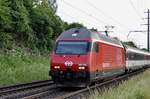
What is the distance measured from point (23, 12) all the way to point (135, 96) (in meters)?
19.5

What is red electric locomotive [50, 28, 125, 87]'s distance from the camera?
11750 millimetres

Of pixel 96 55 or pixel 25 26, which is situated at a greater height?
pixel 25 26

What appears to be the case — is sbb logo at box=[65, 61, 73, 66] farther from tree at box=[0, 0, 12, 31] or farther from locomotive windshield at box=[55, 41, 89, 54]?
tree at box=[0, 0, 12, 31]

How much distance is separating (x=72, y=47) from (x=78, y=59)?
85 cm

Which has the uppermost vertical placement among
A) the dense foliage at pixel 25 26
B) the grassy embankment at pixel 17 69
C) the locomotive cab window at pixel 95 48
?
the dense foliage at pixel 25 26

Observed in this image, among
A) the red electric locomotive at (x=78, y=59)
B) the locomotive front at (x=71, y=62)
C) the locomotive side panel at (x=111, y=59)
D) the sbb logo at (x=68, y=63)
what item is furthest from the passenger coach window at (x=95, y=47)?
the sbb logo at (x=68, y=63)

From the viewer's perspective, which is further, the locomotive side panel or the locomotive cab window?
the locomotive side panel

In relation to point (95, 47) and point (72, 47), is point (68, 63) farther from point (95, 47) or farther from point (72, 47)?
point (95, 47)

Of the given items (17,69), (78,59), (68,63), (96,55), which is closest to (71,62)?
(68,63)

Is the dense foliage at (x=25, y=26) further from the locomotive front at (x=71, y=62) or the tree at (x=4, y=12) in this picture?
the locomotive front at (x=71, y=62)

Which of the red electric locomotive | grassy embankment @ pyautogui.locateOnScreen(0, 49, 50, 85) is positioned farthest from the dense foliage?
the red electric locomotive

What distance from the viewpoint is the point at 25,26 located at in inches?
983

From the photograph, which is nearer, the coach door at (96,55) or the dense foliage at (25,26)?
the coach door at (96,55)

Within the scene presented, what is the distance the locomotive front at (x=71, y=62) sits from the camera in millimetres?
11727
